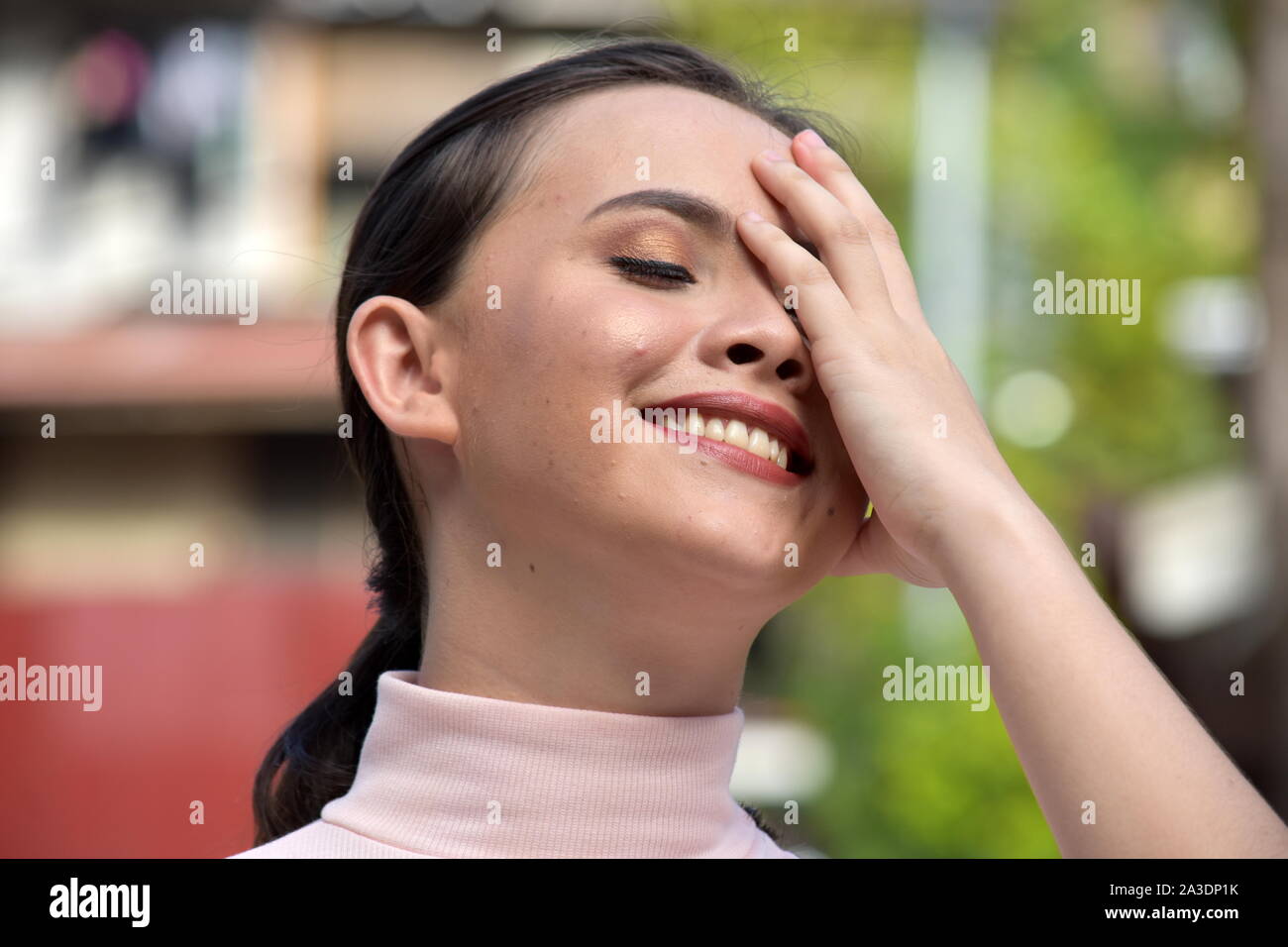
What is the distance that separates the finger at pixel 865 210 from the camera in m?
1.94

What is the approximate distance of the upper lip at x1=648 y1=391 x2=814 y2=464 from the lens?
5.87 ft

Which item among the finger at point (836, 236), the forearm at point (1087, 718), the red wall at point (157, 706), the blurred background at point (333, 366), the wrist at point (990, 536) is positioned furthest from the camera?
the red wall at point (157, 706)

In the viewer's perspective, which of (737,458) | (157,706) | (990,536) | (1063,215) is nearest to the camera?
(990,536)

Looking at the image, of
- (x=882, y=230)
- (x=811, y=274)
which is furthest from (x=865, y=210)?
(x=811, y=274)

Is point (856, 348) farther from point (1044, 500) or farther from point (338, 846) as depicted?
point (1044, 500)

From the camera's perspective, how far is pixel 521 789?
185 centimetres

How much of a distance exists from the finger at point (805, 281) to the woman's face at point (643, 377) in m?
0.03

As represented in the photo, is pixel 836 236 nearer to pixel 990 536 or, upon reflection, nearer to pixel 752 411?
pixel 752 411

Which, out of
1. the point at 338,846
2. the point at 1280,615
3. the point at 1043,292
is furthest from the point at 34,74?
the point at 338,846

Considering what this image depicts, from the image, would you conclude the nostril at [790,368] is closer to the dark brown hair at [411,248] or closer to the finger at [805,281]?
the finger at [805,281]

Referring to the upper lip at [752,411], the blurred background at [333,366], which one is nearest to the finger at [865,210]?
the upper lip at [752,411]

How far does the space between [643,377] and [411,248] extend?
0.49 m

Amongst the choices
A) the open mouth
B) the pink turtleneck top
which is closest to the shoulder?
the pink turtleneck top
